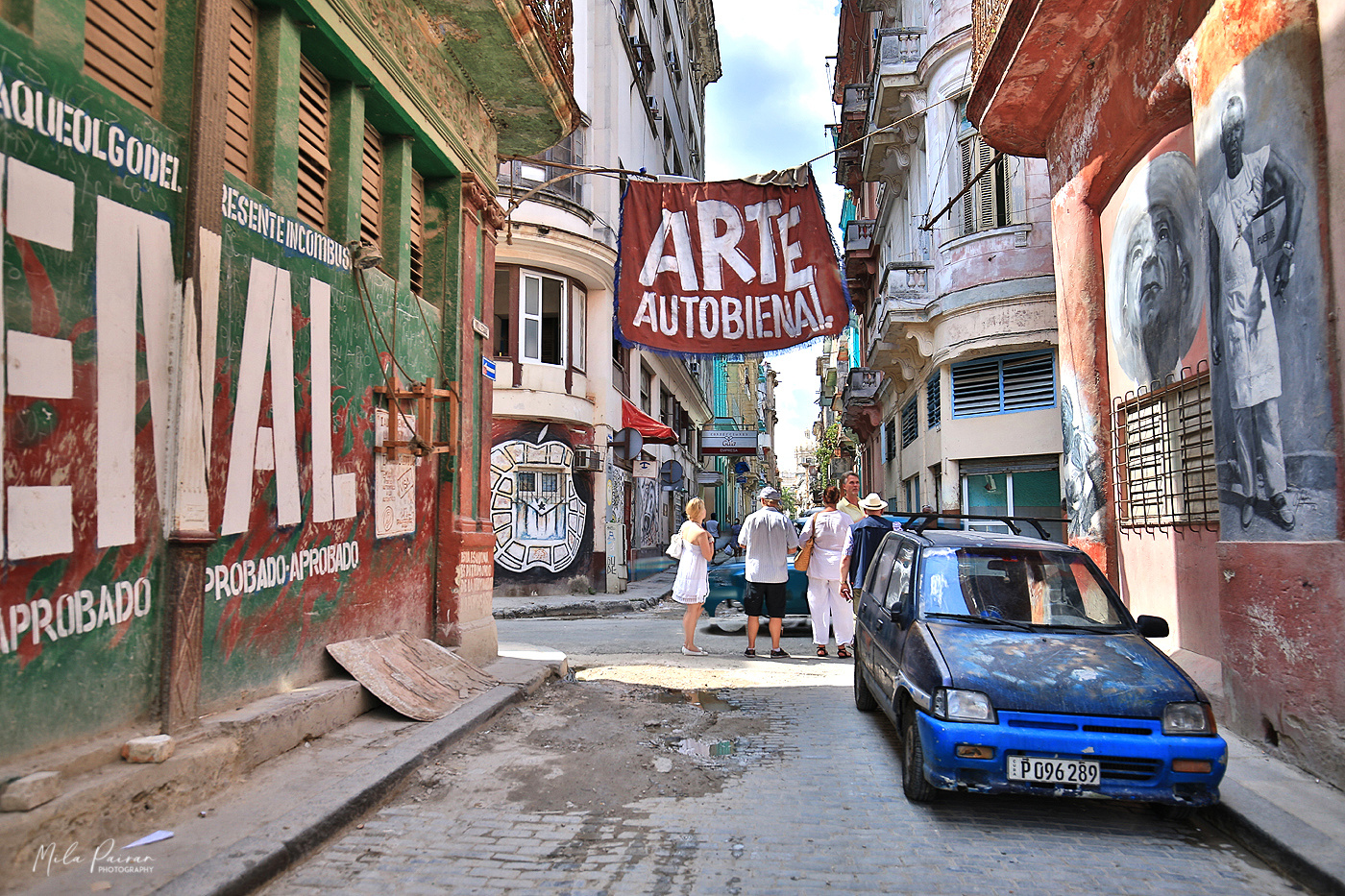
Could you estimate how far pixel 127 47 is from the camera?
4543mm

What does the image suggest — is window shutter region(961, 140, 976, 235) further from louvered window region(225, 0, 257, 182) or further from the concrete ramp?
louvered window region(225, 0, 257, 182)

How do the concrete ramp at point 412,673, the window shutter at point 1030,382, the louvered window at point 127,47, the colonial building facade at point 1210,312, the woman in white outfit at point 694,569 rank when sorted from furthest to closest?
1. the window shutter at point 1030,382
2. the woman in white outfit at point 694,569
3. the concrete ramp at point 412,673
4. the colonial building facade at point 1210,312
5. the louvered window at point 127,47

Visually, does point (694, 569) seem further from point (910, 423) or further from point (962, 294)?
point (910, 423)

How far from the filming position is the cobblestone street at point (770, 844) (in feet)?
12.5

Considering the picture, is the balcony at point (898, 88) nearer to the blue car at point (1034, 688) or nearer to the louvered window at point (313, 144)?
the louvered window at point (313, 144)

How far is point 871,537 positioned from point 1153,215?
4.20m

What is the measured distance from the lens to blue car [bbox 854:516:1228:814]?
4.45m

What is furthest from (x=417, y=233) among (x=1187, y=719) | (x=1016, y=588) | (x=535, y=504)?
(x=535, y=504)

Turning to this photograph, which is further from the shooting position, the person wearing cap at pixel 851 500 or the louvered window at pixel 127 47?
the person wearing cap at pixel 851 500

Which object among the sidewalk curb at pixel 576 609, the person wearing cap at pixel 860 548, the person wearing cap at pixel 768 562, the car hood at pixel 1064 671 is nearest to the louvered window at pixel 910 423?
the sidewalk curb at pixel 576 609

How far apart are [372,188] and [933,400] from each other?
43.0 feet

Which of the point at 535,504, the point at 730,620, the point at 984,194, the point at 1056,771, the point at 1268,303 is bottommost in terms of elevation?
the point at 730,620

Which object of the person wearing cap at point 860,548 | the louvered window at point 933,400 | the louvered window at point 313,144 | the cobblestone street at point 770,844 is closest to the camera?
the cobblestone street at point 770,844

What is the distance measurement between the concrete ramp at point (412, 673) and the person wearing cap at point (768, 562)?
3.55 meters
